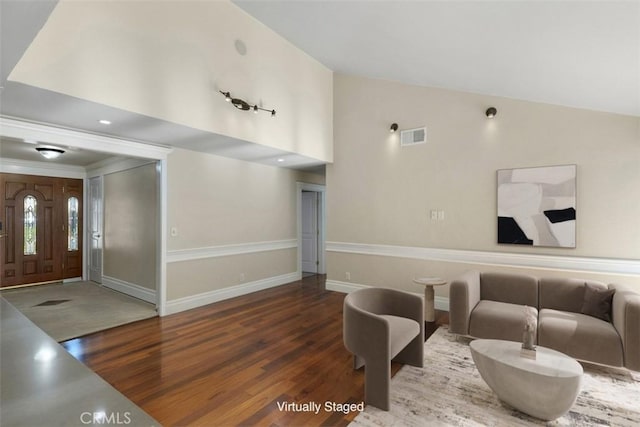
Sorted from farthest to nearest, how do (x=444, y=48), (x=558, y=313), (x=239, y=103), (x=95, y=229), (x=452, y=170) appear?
(x=95, y=229) → (x=452, y=170) → (x=239, y=103) → (x=444, y=48) → (x=558, y=313)

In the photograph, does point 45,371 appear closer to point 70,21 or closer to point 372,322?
point 372,322

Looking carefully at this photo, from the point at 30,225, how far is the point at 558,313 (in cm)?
852

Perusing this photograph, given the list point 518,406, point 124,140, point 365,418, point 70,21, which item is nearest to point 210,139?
point 124,140

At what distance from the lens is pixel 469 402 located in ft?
7.62

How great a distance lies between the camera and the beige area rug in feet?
12.2

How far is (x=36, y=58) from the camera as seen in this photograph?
2.31m

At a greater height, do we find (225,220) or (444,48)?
(444,48)

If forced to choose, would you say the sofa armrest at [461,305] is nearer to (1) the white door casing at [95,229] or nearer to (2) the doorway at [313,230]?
(2) the doorway at [313,230]

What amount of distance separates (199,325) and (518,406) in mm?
3411

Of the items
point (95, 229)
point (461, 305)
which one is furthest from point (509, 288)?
point (95, 229)

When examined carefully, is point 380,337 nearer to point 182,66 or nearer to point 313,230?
point 182,66

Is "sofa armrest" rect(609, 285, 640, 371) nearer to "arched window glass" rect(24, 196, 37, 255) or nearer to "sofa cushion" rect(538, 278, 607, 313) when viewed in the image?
"sofa cushion" rect(538, 278, 607, 313)

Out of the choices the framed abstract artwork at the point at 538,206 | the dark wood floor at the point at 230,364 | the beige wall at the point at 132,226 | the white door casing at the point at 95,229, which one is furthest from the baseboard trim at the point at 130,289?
the framed abstract artwork at the point at 538,206

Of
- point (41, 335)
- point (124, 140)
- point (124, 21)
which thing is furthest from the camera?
point (124, 140)
